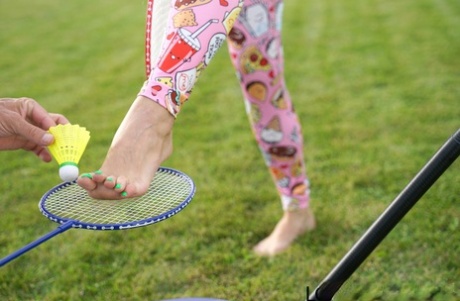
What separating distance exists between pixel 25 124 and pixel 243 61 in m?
0.71

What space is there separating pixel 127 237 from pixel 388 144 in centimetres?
125

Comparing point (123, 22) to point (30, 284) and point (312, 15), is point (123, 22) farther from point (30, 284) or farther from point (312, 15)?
point (30, 284)

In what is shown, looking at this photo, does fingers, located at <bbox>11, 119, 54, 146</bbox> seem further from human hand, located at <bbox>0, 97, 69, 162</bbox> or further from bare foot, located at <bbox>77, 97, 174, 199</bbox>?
bare foot, located at <bbox>77, 97, 174, 199</bbox>

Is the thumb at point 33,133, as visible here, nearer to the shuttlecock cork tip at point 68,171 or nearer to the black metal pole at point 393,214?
the shuttlecock cork tip at point 68,171

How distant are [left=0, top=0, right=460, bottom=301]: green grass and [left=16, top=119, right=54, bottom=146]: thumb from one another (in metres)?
0.68

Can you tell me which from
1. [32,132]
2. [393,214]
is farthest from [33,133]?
[393,214]

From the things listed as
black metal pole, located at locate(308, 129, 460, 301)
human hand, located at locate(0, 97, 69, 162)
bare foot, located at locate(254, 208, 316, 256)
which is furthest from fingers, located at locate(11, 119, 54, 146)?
bare foot, located at locate(254, 208, 316, 256)

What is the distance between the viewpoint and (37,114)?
Result: 117 centimetres

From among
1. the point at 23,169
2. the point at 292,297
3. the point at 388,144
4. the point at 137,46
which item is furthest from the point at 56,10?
the point at 292,297

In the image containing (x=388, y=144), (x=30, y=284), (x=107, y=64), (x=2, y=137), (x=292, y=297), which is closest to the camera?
(x=2, y=137)

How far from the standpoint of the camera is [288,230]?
1885 millimetres

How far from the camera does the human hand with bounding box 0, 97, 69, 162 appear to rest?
1098 millimetres

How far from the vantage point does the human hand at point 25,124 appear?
3.60ft

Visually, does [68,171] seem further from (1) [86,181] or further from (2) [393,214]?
(2) [393,214]
